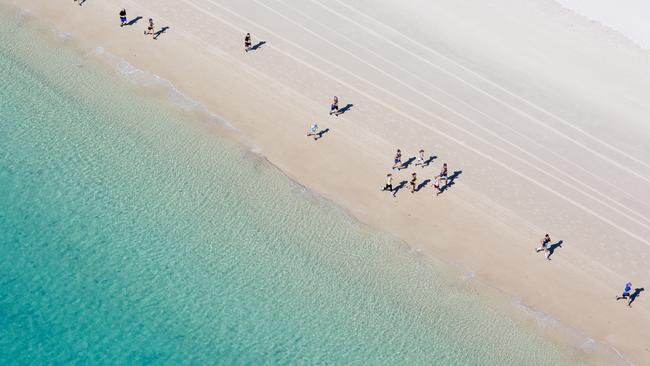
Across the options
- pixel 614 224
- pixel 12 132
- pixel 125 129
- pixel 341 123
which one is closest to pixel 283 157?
pixel 341 123

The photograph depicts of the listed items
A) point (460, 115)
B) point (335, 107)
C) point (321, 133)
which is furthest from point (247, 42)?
point (460, 115)

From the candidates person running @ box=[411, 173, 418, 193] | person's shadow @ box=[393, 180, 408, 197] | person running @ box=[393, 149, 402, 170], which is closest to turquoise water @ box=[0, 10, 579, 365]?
person's shadow @ box=[393, 180, 408, 197]

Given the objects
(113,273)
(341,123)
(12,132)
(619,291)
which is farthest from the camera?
(341,123)

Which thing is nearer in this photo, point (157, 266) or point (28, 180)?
point (157, 266)

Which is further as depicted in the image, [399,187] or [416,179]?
[416,179]

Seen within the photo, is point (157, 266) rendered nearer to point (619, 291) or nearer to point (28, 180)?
point (28, 180)

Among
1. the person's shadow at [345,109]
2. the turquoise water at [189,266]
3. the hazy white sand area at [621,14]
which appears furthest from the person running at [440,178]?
the hazy white sand area at [621,14]

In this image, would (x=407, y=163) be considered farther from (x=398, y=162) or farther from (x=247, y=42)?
(x=247, y=42)
